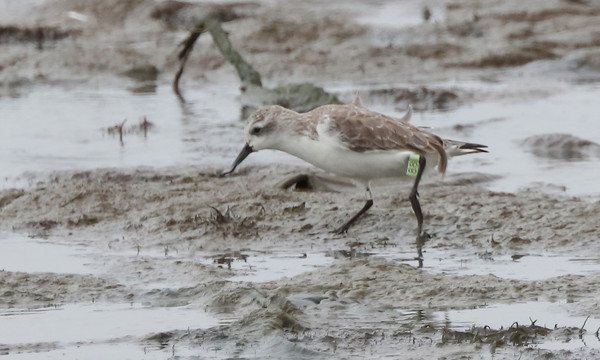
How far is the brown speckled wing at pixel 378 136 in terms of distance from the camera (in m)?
8.49

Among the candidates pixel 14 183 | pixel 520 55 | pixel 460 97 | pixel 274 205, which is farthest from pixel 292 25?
pixel 274 205

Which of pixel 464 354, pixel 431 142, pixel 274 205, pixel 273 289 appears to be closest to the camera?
pixel 464 354

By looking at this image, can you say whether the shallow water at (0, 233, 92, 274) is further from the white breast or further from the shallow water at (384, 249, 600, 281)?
the shallow water at (384, 249, 600, 281)

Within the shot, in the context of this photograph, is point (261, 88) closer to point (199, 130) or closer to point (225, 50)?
point (225, 50)

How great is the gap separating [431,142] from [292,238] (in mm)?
1028

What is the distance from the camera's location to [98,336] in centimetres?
636

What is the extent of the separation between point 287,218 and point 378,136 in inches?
34.2

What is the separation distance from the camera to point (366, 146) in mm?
8484

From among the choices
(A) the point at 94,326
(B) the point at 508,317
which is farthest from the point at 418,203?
(A) the point at 94,326

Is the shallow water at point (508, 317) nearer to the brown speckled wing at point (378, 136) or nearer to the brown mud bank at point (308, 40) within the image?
the brown speckled wing at point (378, 136)

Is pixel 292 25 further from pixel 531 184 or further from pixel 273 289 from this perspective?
pixel 273 289

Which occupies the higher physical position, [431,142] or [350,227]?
[431,142]

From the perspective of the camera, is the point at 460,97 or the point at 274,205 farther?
the point at 460,97

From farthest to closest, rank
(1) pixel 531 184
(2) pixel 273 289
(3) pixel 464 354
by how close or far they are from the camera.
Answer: (1) pixel 531 184, (2) pixel 273 289, (3) pixel 464 354
